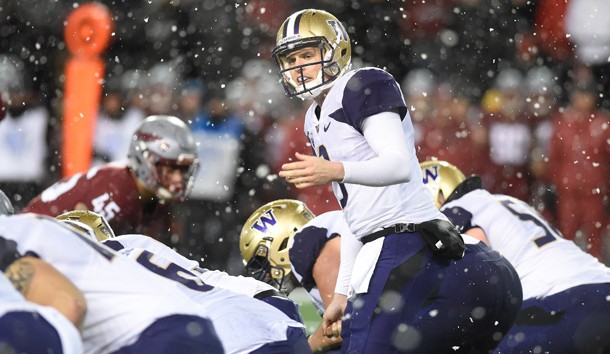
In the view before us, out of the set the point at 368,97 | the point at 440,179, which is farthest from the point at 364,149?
the point at 440,179

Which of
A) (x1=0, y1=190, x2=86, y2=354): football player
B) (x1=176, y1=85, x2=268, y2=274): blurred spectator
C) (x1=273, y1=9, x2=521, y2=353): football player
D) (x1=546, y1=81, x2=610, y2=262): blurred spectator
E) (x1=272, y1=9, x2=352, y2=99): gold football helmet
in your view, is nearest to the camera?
(x1=0, y1=190, x2=86, y2=354): football player

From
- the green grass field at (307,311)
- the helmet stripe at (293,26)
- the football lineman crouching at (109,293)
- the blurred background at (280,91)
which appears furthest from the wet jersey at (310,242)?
the blurred background at (280,91)

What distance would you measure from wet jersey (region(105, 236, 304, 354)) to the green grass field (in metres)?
3.98

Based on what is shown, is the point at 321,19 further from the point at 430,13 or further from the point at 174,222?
the point at 430,13

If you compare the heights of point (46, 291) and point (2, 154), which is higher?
point (46, 291)

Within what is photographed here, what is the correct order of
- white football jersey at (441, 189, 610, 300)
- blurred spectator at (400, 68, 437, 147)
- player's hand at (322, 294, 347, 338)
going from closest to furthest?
player's hand at (322, 294, 347, 338) → white football jersey at (441, 189, 610, 300) → blurred spectator at (400, 68, 437, 147)

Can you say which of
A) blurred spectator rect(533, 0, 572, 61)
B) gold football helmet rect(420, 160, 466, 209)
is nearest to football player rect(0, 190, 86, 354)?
gold football helmet rect(420, 160, 466, 209)

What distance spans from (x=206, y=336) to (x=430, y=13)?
8.05 meters

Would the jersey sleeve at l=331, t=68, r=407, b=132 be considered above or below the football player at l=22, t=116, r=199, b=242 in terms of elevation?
above

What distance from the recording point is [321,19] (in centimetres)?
401

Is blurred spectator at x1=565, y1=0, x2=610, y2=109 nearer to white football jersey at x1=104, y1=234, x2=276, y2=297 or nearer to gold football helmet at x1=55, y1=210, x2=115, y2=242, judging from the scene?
gold football helmet at x1=55, y1=210, x2=115, y2=242

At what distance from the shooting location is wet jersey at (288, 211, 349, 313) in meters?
4.89

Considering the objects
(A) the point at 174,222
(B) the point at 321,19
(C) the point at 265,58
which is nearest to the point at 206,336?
(B) the point at 321,19

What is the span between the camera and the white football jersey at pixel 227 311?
349 centimetres
